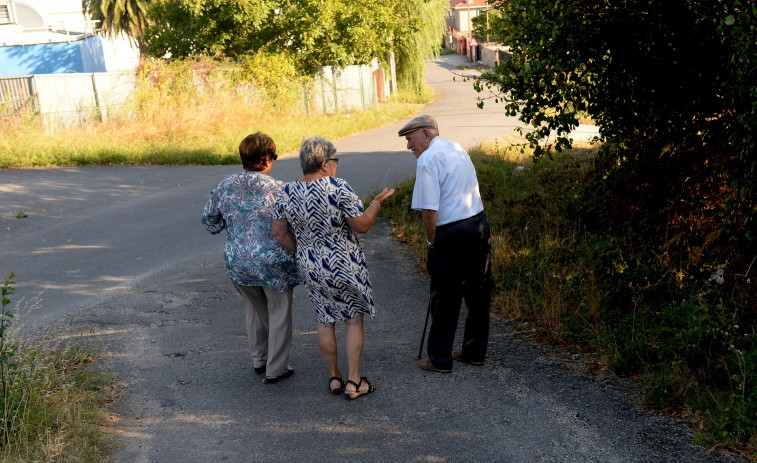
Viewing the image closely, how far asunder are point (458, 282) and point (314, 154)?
139 cm

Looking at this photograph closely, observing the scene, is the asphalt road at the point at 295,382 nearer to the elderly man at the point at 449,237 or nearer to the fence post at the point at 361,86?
the elderly man at the point at 449,237

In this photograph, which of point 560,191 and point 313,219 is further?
point 560,191

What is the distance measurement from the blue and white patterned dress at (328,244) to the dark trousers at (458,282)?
0.58m

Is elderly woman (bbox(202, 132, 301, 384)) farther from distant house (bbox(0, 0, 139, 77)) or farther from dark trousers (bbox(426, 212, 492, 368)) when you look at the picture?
distant house (bbox(0, 0, 139, 77))

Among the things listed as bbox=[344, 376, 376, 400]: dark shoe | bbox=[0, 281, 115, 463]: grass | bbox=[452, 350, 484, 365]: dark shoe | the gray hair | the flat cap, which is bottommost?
bbox=[452, 350, 484, 365]: dark shoe

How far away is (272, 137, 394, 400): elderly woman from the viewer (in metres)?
4.62

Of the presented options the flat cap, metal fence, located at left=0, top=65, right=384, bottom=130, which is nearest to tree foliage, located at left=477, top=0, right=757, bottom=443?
the flat cap

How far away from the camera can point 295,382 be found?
528 cm

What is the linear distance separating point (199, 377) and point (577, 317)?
9.78 feet

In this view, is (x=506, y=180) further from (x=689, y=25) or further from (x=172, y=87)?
(x=172, y=87)

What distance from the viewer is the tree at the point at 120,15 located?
1815 inches

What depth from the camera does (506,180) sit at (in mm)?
11117

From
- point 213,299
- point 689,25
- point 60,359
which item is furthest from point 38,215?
point 689,25

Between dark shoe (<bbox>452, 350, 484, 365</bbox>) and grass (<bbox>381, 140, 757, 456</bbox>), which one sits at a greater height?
grass (<bbox>381, 140, 757, 456</bbox>)
